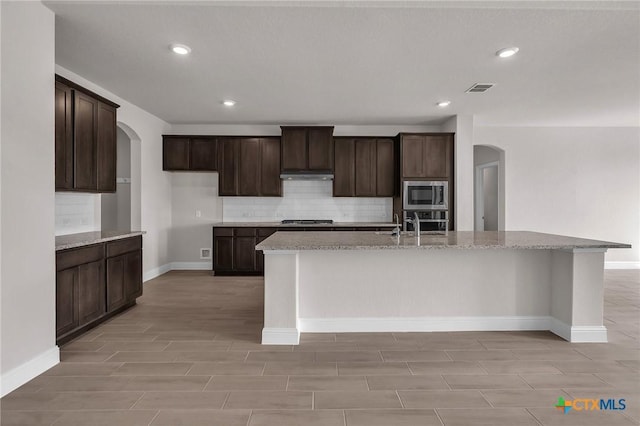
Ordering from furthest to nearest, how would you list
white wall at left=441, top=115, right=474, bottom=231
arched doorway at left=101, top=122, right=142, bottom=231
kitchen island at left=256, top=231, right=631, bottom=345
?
arched doorway at left=101, top=122, right=142, bottom=231
white wall at left=441, top=115, right=474, bottom=231
kitchen island at left=256, top=231, right=631, bottom=345

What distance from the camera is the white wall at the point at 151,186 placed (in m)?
5.68

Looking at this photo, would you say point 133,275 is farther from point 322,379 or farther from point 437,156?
point 437,156

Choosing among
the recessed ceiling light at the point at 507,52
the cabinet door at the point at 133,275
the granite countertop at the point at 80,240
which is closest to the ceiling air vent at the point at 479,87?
the recessed ceiling light at the point at 507,52

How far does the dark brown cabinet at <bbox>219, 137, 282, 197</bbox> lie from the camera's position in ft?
21.5

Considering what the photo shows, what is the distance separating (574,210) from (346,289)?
18.8ft

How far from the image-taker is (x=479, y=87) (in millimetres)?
4586

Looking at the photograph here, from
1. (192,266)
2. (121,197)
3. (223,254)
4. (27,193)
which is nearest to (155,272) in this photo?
(192,266)

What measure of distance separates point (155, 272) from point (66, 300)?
124 inches

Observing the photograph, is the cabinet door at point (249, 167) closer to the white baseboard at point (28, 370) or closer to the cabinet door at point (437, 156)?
the cabinet door at point (437, 156)

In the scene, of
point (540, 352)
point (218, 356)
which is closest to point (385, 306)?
point (540, 352)

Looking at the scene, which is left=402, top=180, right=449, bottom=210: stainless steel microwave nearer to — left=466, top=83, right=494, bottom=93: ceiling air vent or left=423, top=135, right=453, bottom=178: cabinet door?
left=423, top=135, right=453, bottom=178: cabinet door

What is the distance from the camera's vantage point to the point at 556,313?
350cm

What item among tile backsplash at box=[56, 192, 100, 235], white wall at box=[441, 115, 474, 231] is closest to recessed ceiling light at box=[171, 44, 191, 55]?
tile backsplash at box=[56, 192, 100, 235]

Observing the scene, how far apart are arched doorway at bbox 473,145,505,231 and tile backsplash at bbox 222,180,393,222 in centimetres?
302
